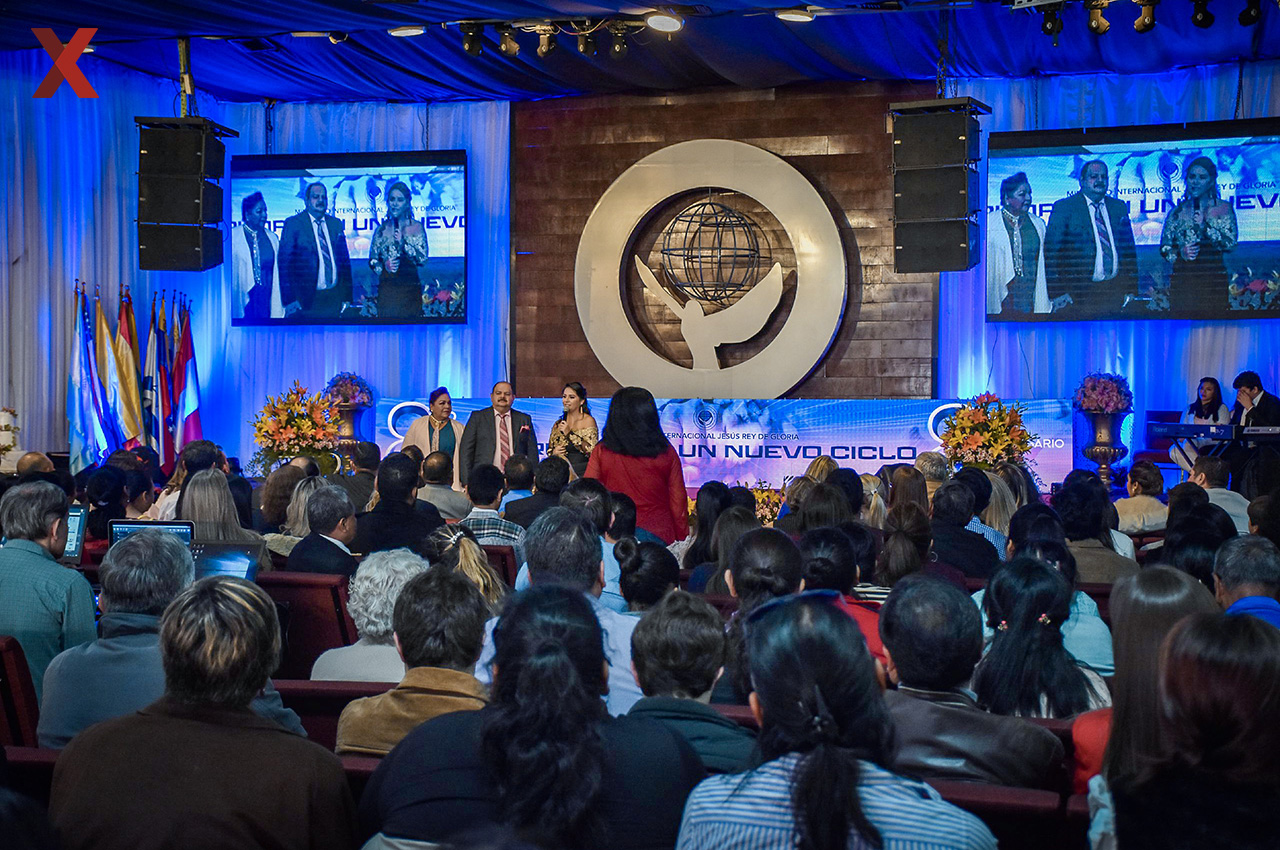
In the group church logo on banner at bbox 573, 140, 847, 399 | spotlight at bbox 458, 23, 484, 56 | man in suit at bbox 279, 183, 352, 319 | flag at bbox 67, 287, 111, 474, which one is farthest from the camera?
man in suit at bbox 279, 183, 352, 319

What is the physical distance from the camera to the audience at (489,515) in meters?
5.30

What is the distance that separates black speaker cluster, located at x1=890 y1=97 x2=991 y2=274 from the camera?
8.34m

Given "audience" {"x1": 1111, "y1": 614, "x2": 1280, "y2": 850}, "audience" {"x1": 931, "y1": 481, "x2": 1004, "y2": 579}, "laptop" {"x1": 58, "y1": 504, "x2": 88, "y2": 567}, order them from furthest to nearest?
1. "audience" {"x1": 931, "y1": 481, "x2": 1004, "y2": 579}
2. "laptop" {"x1": 58, "y1": 504, "x2": 88, "y2": 567}
3. "audience" {"x1": 1111, "y1": 614, "x2": 1280, "y2": 850}

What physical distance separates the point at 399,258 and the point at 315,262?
84 centimetres

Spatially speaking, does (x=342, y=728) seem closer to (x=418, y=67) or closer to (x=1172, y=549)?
(x=1172, y=549)

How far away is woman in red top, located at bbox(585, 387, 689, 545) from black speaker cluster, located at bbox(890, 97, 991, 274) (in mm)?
3405

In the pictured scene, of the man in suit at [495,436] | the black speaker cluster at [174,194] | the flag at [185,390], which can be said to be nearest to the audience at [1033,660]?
the man in suit at [495,436]

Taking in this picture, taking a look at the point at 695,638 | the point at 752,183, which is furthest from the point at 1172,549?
the point at 752,183

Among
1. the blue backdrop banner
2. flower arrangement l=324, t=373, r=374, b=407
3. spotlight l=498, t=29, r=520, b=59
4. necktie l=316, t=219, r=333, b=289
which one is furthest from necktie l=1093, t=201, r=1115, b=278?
necktie l=316, t=219, r=333, b=289

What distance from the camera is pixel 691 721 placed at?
89.0 inches

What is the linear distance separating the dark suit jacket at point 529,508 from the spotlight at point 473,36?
4580 mm

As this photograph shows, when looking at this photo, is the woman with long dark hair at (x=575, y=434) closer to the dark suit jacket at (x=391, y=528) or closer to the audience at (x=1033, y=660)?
the dark suit jacket at (x=391, y=528)

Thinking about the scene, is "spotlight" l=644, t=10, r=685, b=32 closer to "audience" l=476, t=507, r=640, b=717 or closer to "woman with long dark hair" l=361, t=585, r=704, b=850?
"audience" l=476, t=507, r=640, b=717

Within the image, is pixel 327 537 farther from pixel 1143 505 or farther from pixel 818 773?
pixel 1143 505
